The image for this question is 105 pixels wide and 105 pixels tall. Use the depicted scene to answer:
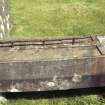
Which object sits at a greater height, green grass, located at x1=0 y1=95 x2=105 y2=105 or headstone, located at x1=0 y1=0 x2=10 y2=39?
headstone, located at x1=0 y1=0 x2=10 y2=39

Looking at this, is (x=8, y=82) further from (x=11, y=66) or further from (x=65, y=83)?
(x=65, y=83)

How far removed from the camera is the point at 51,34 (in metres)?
11.6

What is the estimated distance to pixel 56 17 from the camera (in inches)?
509

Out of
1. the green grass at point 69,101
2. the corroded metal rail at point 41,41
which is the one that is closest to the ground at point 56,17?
the corroded metal rail at point 41,41

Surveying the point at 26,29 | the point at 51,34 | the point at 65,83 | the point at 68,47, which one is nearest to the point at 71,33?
the point at 51,34

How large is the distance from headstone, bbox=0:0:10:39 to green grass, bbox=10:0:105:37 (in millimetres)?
554

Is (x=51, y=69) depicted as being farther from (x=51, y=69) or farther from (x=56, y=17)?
(x=56, y=17)

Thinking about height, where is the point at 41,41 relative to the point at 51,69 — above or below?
above

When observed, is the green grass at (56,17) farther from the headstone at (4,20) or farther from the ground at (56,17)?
the headstone at (4,20)

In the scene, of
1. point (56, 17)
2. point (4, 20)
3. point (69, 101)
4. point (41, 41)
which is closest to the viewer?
point (69, 101)

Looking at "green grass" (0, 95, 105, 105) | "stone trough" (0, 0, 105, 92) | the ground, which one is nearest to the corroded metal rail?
"stone trough" (0, 0, 105, 92)

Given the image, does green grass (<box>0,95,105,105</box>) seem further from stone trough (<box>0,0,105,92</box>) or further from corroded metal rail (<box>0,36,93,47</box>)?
corroded metal rail (<box>0,36,93,47</box>)

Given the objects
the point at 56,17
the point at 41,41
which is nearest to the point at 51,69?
the point at 41,41

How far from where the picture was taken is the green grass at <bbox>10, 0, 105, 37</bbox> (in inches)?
466
